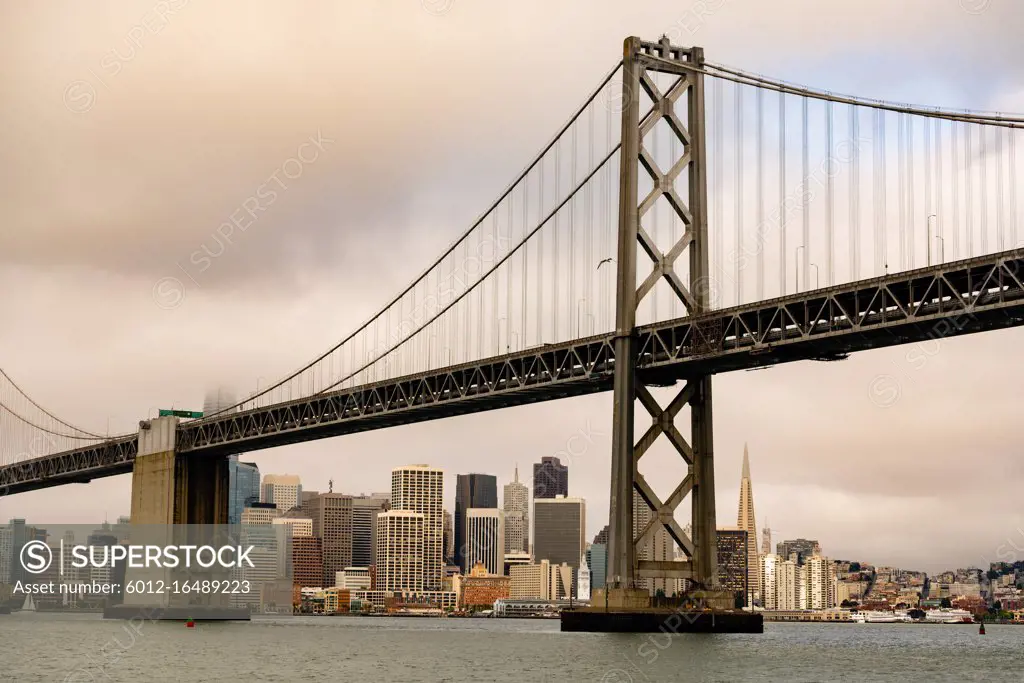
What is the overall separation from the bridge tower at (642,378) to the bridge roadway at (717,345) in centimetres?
111

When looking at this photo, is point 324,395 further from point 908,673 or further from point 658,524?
point 908,673

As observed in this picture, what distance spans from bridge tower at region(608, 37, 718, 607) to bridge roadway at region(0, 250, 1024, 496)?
1.11 m

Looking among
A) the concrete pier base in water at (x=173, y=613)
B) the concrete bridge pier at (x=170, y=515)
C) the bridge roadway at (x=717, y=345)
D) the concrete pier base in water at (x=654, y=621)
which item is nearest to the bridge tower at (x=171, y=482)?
the concrete bridge pier at (x=170, y=515)

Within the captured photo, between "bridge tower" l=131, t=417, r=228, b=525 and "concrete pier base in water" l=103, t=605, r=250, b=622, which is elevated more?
"bridge tower" l=131, t=417, r=228, b=525

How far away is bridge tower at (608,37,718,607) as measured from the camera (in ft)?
191

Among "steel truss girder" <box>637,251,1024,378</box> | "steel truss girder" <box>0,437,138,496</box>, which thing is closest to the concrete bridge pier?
"steel truss girder" <box>0,437,138,496</box>

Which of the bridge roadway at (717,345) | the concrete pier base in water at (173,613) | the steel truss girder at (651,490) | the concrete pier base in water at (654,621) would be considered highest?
the bridge roadway at (717,345)

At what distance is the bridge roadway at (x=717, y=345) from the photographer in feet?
162

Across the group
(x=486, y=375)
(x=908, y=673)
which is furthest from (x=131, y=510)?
(x=908, y=673)

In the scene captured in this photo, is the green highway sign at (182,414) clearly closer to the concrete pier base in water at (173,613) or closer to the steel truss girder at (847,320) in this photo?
the concrete pier base in water at (173,613)

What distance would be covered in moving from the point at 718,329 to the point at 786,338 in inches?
125

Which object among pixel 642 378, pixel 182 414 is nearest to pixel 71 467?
pixel 182 414

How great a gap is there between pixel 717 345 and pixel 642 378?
12.0 feet

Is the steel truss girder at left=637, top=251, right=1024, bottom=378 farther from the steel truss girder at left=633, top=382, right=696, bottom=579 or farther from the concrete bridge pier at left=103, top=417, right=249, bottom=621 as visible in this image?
the concrete bridge pier at left=103, top=417, right=249, bottom=621
